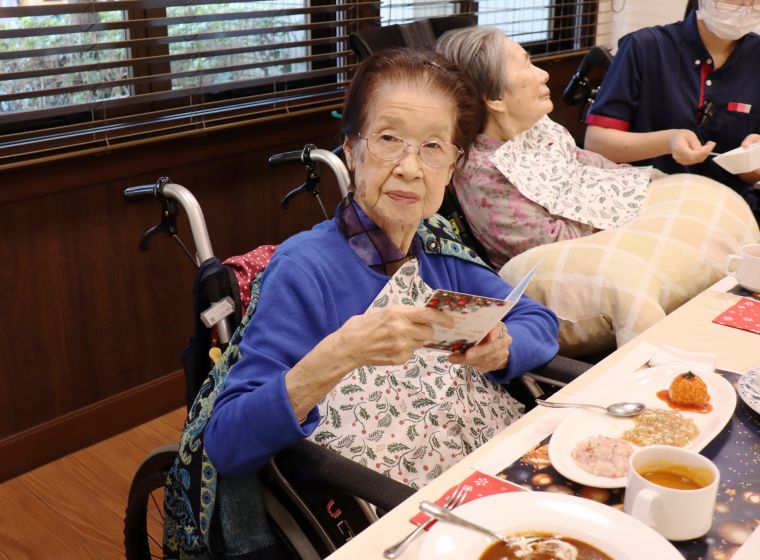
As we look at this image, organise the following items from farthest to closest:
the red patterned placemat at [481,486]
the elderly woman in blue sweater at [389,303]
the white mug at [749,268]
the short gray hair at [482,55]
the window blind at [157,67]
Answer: the window blind at [157,67] → the short gray hair at [482,55] → the white mug at [749,268] → the elderly woman in blue sweater at [389,303] → the red patterned placemat at [481,486]

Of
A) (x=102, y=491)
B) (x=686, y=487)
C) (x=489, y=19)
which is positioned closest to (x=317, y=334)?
(x=686, y=487)

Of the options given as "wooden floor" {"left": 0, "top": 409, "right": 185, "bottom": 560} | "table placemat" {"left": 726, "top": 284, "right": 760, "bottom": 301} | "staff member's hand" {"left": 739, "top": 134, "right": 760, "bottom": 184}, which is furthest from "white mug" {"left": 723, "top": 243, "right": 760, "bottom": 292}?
"wooden floor" {"left": 0, "top": 409, "right": 185, "bottom": 560}

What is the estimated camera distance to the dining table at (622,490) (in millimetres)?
951

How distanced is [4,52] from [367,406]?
1494 mm

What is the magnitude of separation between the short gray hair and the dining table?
0.78m

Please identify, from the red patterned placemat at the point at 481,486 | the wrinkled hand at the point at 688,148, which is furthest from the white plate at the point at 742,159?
the red patterned placemat at the point at 481,486

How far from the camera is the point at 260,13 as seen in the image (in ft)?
9.02

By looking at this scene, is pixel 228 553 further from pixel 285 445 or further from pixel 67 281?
pixel 67 281

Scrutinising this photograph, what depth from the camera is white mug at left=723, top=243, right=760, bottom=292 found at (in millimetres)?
1676

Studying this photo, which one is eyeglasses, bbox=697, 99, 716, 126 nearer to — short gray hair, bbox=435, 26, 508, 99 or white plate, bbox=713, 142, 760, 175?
white plate, bbox=713, 142, 760, 175

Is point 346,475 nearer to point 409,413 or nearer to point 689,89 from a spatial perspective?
point 409,413

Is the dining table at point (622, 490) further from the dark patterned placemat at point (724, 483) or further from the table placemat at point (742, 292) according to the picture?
the table placemat at point (742, 292)

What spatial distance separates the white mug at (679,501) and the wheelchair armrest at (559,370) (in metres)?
0.52

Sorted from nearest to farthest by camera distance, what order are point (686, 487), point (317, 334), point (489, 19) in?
point (686, 487)
point (317, 334)
point (489, 19)
